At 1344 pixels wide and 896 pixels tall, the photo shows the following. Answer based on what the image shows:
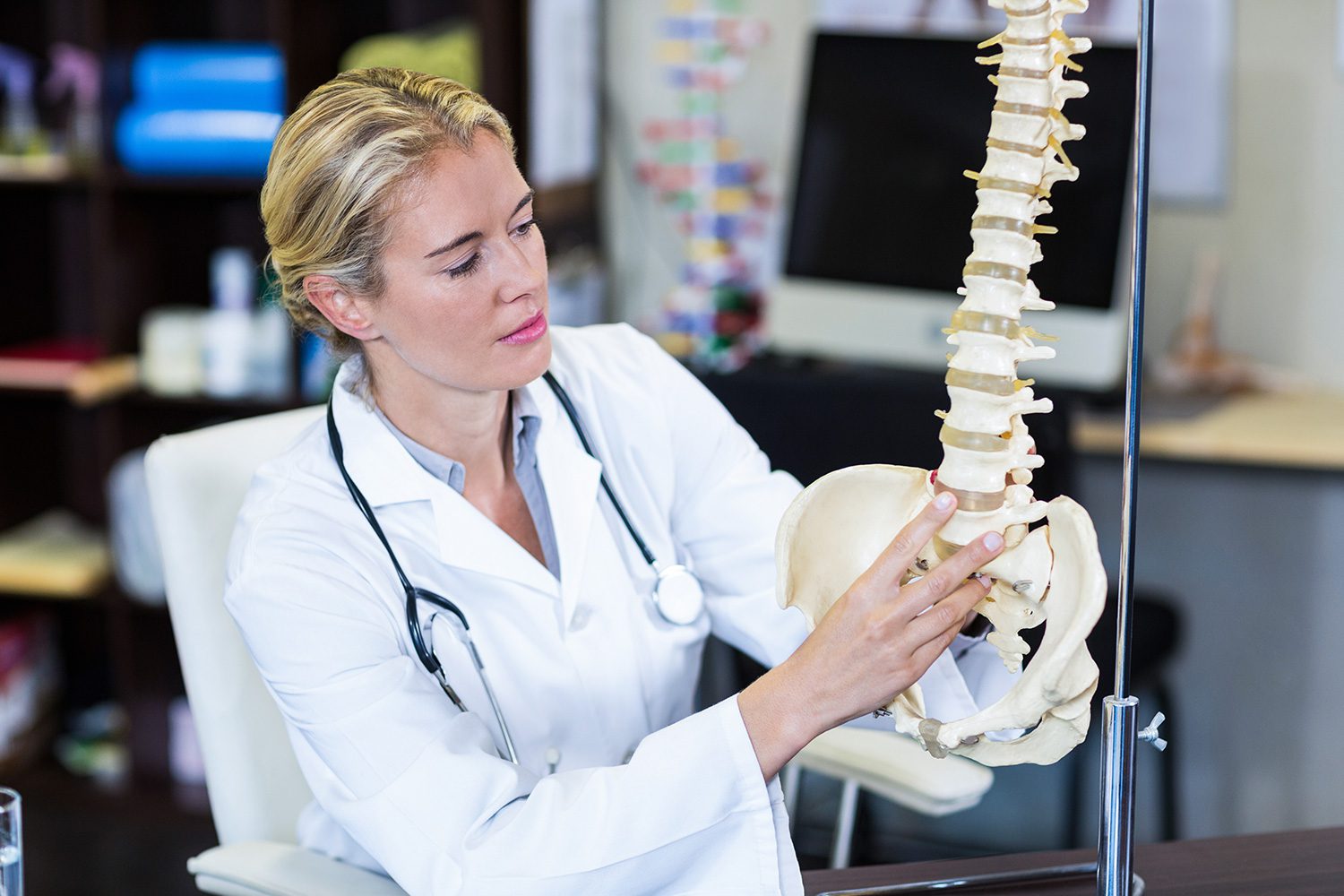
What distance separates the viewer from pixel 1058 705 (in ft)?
3.33

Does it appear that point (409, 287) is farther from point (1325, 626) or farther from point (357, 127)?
point (1325, 626)

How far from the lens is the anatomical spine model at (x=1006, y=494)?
0.93 meters

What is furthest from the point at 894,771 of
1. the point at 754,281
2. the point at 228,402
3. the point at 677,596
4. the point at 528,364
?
the point at 228,402

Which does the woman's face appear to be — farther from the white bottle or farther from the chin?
the white bottle

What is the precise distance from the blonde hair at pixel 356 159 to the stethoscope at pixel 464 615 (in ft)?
0.55

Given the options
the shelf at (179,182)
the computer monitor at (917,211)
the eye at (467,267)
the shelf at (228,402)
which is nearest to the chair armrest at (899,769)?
the eye at (467,267)

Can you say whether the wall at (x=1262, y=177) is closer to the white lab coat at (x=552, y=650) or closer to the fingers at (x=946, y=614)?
the white lab coat at (x=552, y=650)

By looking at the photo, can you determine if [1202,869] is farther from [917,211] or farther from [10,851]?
[917,211]

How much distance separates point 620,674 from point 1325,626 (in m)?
1.68

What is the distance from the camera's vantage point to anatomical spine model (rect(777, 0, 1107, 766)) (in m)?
0.93

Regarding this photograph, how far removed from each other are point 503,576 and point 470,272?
11.1 inches

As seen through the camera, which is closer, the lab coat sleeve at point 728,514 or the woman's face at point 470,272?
the woman's face at point 470,272

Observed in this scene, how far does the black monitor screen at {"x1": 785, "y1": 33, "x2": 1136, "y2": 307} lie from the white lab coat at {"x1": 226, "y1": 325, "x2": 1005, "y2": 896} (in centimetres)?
93

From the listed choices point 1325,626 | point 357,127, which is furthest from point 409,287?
point 1325,626
